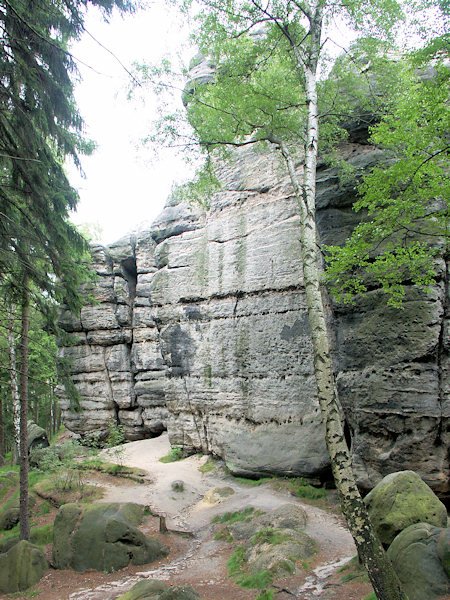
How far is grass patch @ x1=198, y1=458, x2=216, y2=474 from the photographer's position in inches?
544

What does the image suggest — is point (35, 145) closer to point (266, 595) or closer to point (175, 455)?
point (266, 595)

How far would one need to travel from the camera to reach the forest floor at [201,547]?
6047 millimetres

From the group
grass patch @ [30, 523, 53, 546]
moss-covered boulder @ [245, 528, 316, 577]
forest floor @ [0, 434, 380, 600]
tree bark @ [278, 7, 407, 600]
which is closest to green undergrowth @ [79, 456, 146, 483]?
forest floor @ [0, 434, 380, 600]

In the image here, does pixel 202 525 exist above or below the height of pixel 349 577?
below

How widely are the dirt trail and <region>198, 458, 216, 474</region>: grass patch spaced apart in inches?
6.6

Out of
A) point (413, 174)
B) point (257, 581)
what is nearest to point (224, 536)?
point (257, 581)

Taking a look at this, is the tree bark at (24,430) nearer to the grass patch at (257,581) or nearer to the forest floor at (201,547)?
the forest floor at (201,547)

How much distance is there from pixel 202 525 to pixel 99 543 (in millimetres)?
2736

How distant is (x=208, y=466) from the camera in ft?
46.1

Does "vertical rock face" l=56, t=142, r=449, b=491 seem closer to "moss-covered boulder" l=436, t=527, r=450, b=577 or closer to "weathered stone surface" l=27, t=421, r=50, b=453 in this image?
"moss-covered boulder" l=436, t=527, r=450, b=577

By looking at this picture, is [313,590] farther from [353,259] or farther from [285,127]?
[285,127]

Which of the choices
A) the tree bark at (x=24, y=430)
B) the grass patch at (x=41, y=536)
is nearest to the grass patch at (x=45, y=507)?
the grass patch at (x=41, y=536)

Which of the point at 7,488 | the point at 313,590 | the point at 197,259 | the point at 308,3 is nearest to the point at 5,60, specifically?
the point at 308,3

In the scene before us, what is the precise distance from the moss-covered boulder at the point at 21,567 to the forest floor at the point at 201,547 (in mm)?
197
